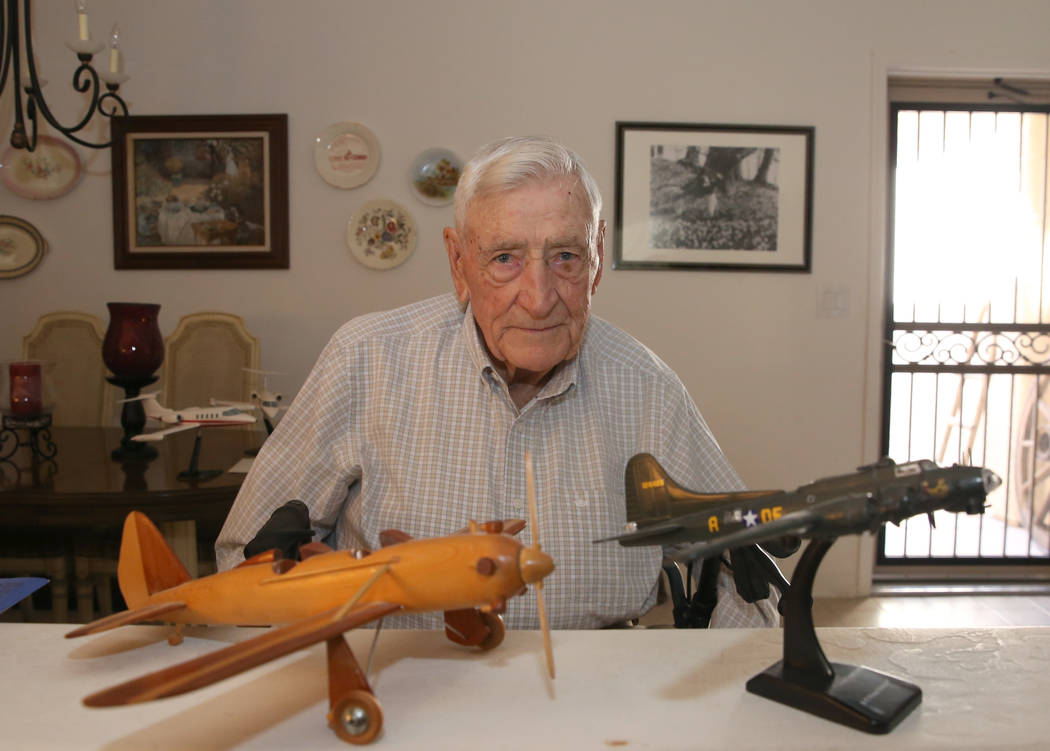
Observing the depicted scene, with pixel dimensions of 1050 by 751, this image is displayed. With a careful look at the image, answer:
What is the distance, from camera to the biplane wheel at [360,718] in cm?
76

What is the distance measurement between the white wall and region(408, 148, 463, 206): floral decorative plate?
2.0 inches

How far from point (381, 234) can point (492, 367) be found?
2.54 meters

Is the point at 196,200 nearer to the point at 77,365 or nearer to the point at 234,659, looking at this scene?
the point at 77,365

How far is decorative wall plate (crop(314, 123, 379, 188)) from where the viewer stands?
12.3 ft

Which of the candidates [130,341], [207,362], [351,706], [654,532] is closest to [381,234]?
[207,362]

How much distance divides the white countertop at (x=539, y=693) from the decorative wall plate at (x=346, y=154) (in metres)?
3.00

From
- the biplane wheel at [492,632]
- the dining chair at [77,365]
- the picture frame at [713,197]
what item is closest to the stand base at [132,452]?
the dining chair at [77,365]

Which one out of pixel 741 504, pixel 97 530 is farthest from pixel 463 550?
pixel 97 530

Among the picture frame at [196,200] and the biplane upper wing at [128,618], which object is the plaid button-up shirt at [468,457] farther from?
the picture frame at [196,200]

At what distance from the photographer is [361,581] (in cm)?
81

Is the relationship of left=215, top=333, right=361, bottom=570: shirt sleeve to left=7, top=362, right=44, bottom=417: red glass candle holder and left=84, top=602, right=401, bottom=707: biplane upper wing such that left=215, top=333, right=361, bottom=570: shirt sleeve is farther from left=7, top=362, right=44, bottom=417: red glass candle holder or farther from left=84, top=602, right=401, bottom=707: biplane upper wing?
left=7, top=362, right=44, bottom=417: red glass candle holder

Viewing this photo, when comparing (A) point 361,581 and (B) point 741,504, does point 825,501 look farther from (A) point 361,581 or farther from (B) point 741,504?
(A) point 361,581

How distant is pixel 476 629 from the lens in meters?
0.99

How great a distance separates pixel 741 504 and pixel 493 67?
3.30m
